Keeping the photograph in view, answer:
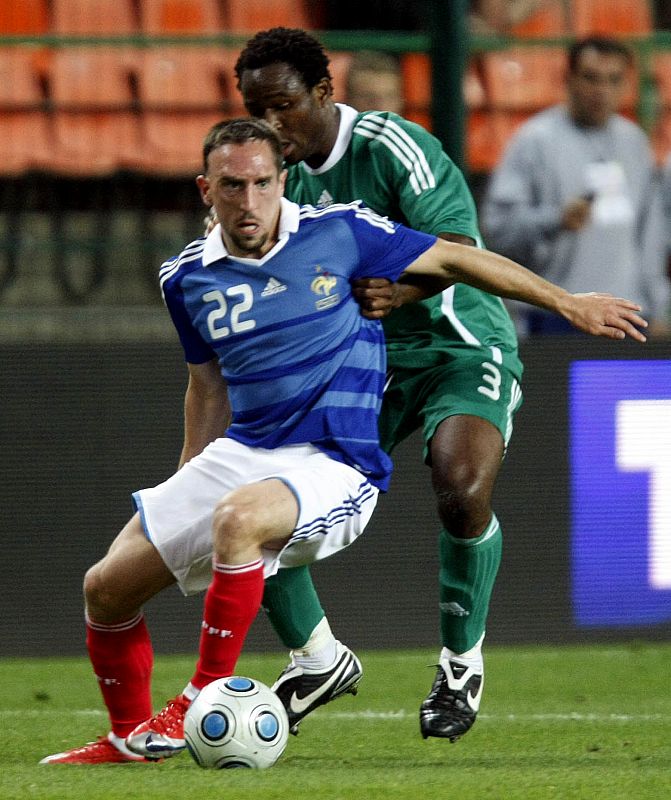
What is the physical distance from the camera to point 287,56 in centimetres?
457

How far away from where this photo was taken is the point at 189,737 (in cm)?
385

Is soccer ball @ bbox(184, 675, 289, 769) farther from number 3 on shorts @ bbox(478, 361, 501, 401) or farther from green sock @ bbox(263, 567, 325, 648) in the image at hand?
number 3 on shorts @ bbox(478, 361, 501, 401)

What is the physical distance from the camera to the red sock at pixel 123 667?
4.21 meters

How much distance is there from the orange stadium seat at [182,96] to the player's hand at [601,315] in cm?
353

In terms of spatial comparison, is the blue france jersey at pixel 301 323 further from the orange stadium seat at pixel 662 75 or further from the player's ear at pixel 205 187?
the orange stadium seat at pixel 662 75

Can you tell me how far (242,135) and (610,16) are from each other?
4093 mm

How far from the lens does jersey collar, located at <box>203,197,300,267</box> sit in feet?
13.8

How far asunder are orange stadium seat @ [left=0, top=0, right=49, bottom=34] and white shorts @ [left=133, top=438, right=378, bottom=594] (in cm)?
386

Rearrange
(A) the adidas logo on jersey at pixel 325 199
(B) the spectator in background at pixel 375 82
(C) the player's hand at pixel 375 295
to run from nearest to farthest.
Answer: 1. (C) the player's hand at pixel 375 295
2. (A) the adidas logo on jersey at pixel 325 199
3. (B) the spectator in background at pixel 375 82

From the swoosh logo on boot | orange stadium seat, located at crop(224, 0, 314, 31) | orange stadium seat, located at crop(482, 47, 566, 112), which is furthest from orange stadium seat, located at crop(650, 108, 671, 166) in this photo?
the swoosh logo on boot

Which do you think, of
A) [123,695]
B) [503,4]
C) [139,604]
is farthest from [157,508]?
[503,4]

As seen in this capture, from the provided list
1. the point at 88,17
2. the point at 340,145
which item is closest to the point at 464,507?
the point at 340,145

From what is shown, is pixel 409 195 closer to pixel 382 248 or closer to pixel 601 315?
pixel 382 248

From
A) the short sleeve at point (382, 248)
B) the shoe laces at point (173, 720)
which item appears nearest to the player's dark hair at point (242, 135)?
the short sleeve at point (382, 248)
